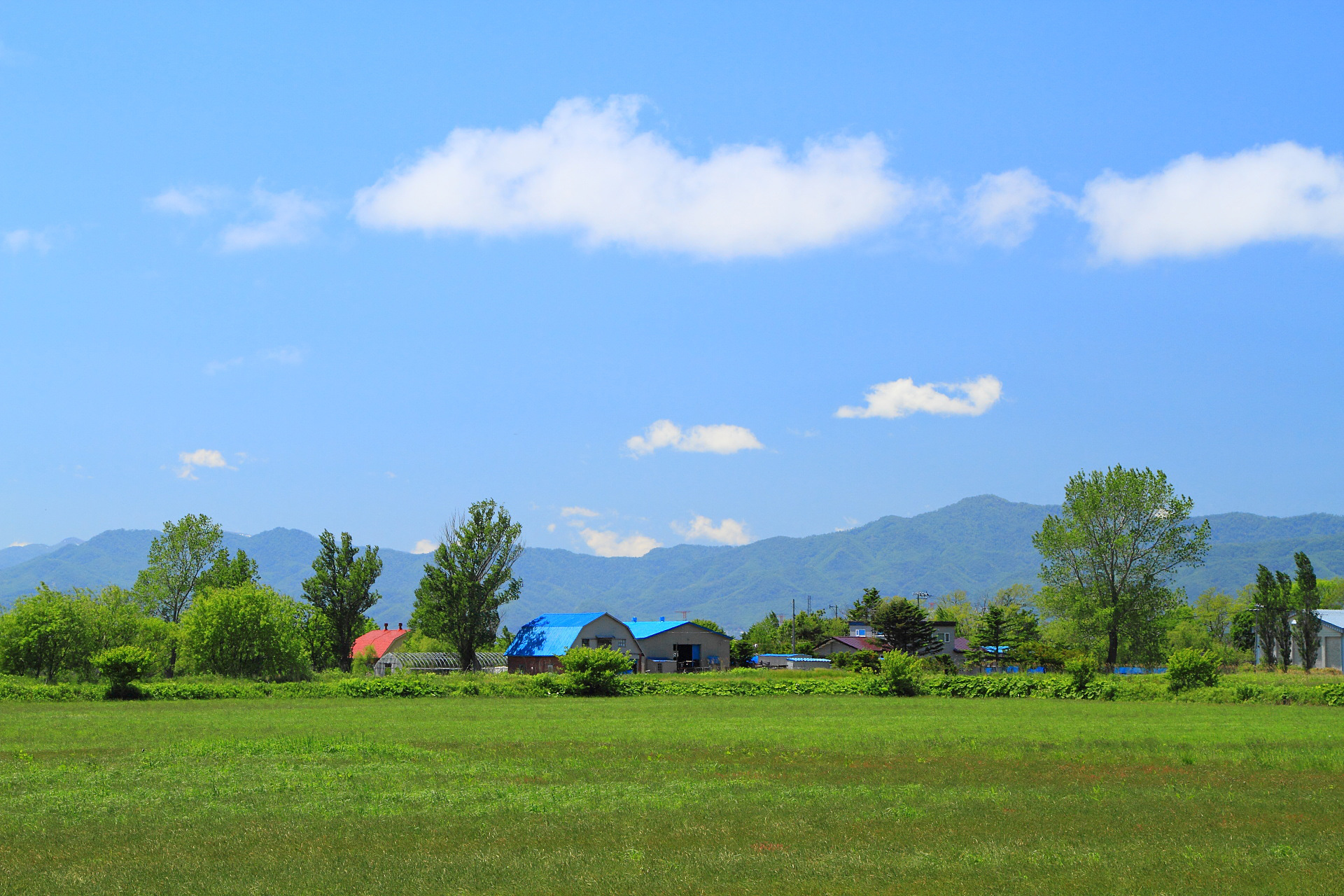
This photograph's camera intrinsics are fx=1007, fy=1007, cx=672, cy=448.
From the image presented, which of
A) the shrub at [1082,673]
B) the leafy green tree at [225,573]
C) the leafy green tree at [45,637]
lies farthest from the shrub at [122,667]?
the shrub at [1082,673]

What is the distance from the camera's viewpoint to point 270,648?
76.6m

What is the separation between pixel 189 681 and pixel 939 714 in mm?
50891

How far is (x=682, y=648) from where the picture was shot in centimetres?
11038

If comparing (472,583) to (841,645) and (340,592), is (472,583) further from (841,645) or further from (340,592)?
(841,645)

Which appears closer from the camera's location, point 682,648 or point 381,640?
point 682,648

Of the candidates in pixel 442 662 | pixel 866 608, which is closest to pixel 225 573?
pixel 442 662

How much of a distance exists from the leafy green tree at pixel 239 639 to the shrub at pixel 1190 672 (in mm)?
61543

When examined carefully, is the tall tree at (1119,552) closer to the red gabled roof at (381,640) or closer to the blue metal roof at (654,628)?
the blue metal roof at (654,628)

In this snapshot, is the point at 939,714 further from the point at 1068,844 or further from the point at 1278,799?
the point at 1068,844

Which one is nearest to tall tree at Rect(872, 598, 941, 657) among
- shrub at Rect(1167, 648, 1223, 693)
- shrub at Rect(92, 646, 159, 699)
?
shrub at Rect(1167, 648, 1223, 693)

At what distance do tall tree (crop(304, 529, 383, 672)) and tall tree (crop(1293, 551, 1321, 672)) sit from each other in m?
90.5

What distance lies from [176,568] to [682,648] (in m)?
51.9

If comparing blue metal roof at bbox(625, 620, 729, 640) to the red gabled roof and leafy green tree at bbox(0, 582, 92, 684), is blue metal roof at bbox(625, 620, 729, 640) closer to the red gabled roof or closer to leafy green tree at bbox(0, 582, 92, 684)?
leafy green tree at bbox(0, 582, 92, 684)

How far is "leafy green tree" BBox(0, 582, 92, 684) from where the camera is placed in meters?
69.8
